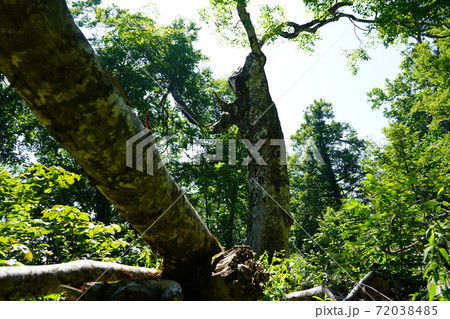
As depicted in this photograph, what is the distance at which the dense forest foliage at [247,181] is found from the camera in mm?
2986

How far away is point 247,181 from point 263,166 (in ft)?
34.9

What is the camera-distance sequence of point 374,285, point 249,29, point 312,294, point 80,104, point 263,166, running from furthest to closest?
point 249,29 < point 263,166 < point 374,285 < point 312,294 < point 80,104

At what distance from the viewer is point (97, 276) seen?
1942mm

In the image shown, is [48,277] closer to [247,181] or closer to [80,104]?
[80,104]

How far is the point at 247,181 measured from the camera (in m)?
16.4

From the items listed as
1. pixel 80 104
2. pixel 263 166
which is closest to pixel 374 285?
pixel 263 166

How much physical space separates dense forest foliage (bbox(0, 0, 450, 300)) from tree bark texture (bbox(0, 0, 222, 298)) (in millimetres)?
408

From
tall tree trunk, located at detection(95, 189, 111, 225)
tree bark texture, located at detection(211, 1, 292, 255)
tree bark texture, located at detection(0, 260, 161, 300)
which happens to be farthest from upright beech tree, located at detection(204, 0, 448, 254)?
tall tree trunk, located at detection(95, 189, 111, 225)

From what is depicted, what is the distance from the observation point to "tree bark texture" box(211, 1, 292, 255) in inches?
218

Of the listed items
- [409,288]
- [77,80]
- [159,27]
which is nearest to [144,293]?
[77,80]

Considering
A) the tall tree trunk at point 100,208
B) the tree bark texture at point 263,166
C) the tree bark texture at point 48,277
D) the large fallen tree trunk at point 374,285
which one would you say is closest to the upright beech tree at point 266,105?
the tree bark texture at point 263,166

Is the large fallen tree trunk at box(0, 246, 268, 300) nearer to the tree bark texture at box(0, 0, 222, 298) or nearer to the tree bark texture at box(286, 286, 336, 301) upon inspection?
the tree bark texture at box(0, 0, 222, 298)

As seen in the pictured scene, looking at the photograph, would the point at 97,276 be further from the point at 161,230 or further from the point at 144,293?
the point at 161,230

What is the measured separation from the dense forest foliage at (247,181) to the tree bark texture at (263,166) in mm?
489
